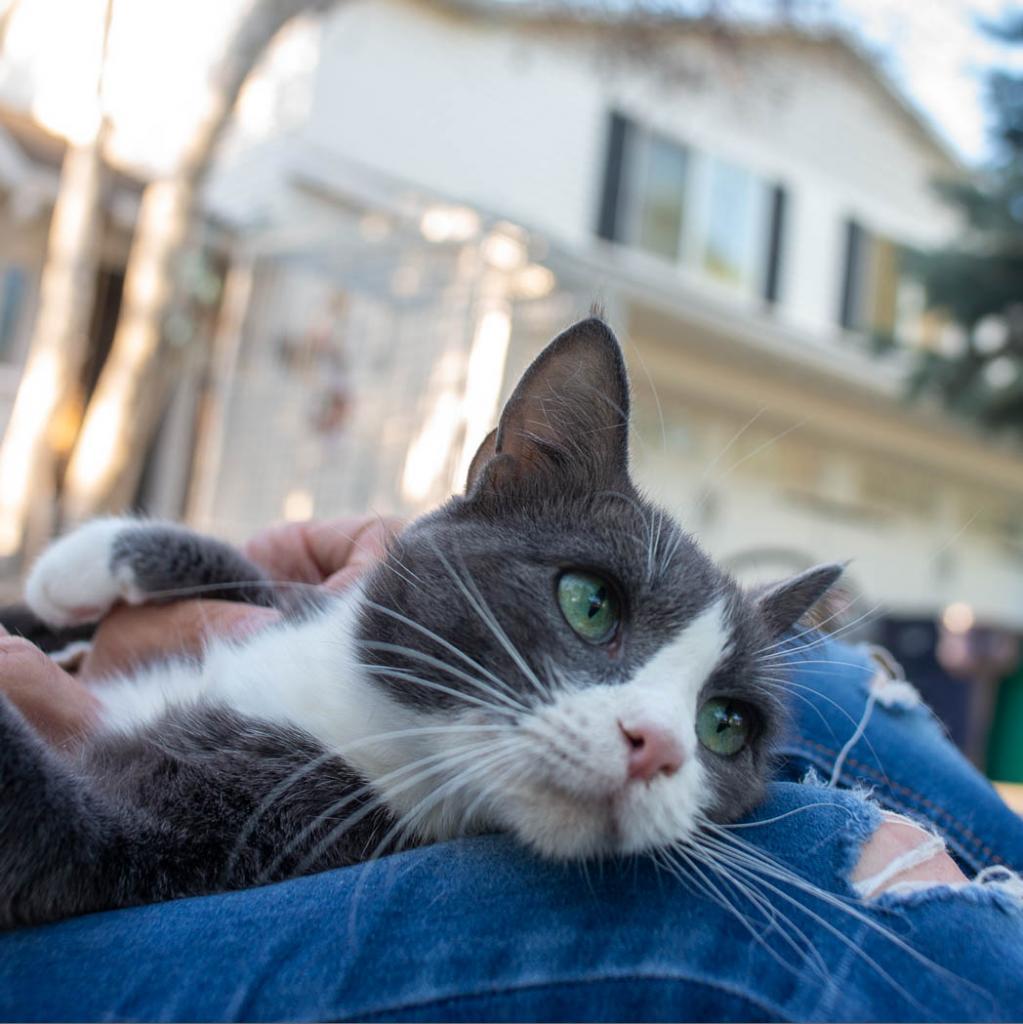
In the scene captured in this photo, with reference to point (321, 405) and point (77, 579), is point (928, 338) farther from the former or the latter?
point (77, 579)

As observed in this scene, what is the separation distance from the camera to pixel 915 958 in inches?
44.8

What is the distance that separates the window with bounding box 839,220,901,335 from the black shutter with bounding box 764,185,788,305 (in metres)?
1.10

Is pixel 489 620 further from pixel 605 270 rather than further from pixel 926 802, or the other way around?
pixel 605 270

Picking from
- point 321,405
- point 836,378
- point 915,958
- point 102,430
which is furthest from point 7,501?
point 836,378

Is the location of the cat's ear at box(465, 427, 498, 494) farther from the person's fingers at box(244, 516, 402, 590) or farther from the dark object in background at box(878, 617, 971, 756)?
the dark object in background at box(878, 617, 971, 756)

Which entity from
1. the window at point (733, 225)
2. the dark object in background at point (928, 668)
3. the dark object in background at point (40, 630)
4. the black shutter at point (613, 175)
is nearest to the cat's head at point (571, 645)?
the dark object in background at point (40, 630)

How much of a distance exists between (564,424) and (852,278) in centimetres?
1156

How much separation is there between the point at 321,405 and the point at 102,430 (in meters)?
2.75

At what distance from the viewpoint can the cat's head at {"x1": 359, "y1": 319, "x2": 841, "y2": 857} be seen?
4.23 feet

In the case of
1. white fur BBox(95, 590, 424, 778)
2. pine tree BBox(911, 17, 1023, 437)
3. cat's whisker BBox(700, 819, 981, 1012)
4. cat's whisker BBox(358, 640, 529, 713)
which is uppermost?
pine tree BBox(911, 17, 1023, 437)

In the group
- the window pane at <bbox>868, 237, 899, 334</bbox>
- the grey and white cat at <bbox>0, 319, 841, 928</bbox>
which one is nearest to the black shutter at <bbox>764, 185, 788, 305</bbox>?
the window pane at <bbox>868, 237, 899, 334</bbox>

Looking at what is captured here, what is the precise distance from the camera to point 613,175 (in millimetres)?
10078

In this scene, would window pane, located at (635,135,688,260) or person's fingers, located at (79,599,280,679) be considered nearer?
person's fingers, located at (79,599,280,679)

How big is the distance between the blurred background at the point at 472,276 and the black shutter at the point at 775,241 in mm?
38
